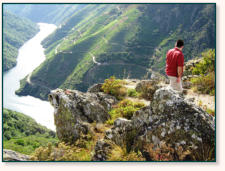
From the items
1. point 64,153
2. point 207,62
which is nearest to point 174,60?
point 64,153

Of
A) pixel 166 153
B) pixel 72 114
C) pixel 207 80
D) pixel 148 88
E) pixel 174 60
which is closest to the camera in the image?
pixel 166 153

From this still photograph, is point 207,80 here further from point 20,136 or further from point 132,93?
point 20,136

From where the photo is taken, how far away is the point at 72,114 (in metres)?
5.09

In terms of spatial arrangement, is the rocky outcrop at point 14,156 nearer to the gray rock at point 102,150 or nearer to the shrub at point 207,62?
the gray rock at point 102,150

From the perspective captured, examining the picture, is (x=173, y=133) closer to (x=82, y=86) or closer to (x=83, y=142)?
(x=83, y=142)

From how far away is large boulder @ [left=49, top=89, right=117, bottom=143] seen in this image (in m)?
4.98

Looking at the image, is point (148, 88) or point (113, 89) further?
point (113, 89)

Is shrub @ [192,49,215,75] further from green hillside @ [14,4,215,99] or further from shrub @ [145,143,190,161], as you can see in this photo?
green hillside @ [14,4,215,99]

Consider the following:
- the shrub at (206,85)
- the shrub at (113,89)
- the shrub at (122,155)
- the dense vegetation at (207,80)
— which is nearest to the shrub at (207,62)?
the dense vegetation at (207,80)

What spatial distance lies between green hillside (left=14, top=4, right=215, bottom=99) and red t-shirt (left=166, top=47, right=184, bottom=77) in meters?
93.6

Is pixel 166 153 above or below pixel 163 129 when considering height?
below

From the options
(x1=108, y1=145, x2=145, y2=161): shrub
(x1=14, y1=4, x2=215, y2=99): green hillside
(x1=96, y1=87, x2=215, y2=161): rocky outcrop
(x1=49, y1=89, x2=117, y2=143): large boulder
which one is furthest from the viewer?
(x1=14, y1=4, x2=215, y2=99): green hillside

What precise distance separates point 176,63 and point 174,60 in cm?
9

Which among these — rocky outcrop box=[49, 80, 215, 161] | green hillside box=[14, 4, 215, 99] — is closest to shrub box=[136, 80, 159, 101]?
rocky outcrop box=[49, 80, 215, 161]
